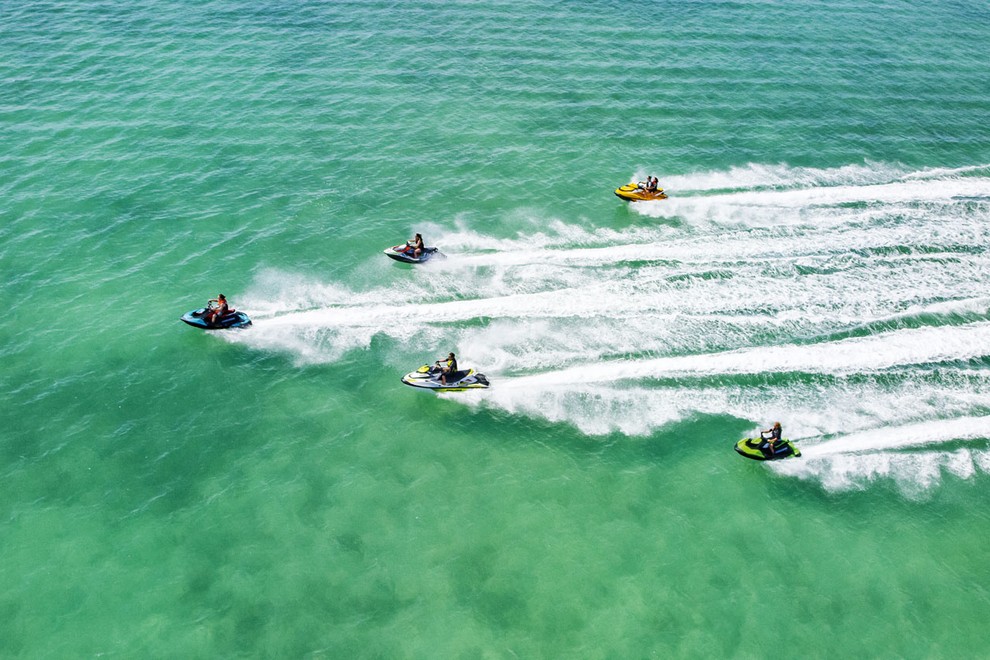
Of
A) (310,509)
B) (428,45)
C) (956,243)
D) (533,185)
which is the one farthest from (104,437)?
(956,243)

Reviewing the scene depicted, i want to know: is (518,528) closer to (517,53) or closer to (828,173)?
(828,173)

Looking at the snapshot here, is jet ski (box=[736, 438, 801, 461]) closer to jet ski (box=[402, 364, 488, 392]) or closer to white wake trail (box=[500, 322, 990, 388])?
white wake trail (box=[500, 322, 990, 388])

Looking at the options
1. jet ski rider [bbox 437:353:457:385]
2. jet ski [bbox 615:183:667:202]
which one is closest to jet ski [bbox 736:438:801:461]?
jet ski rider [bbox 437:353:457:385]

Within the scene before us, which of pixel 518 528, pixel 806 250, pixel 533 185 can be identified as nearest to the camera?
pixel 518 528

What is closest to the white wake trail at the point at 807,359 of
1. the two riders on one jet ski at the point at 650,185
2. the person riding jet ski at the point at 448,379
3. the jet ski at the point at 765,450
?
the person riding jet ski at the point at 448,379

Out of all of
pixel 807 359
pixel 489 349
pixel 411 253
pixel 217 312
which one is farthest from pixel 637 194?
pixel 217 312

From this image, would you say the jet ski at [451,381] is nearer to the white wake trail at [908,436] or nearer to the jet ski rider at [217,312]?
the jet ski rider at [217,312]
